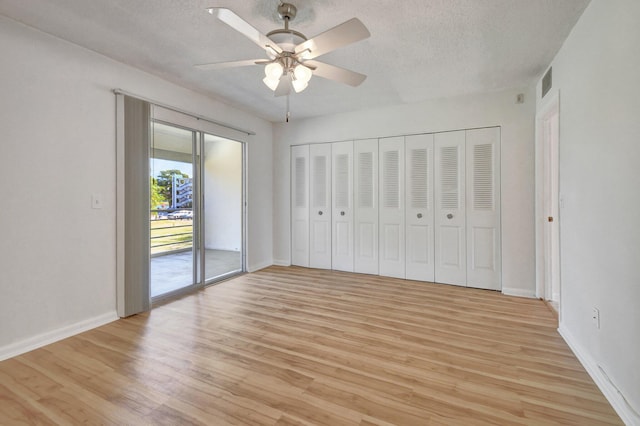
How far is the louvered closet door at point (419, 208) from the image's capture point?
419 cm

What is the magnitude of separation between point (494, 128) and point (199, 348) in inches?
165

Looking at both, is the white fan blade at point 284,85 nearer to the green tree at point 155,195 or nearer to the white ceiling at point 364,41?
the white ceiling at point 364,41

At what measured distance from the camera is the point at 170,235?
12.1 ft

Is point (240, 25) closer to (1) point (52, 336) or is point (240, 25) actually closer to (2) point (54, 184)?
(2) point (54, 184)

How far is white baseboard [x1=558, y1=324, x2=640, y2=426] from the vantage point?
1539 millimetres

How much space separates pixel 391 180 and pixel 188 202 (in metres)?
2.88

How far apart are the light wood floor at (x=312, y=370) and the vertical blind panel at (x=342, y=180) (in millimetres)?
1990

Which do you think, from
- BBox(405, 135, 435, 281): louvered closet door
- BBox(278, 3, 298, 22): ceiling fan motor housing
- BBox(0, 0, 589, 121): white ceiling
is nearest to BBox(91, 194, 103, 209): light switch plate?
BBox(0, 0, 589, 121): white ceiling

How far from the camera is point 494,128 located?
383 centimetres

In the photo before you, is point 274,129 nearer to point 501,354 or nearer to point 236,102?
point 236,102

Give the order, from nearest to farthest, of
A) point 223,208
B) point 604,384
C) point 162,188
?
point 604,384, point 162,188, point 223,208

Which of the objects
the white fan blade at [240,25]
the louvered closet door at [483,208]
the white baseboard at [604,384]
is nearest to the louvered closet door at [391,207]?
the louvered closet door at [483,208]

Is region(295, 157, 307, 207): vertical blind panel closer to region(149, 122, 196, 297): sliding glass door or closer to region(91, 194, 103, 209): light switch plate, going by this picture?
region(149, 122, 196, 297): sliding glass door

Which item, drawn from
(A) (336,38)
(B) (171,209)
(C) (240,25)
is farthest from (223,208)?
(A) (336,38)
